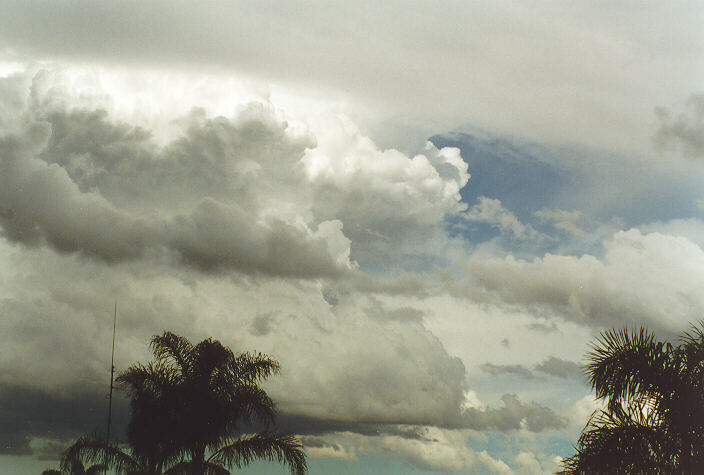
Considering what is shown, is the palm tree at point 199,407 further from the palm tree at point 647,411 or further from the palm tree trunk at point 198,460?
the palm tree at point 647,411

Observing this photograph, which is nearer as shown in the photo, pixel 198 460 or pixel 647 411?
pixel 647 411

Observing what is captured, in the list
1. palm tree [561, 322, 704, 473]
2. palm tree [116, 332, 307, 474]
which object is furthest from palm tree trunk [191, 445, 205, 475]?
palm tree [561, 322, 704, 473]

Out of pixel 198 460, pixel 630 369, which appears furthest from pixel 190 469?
pixel 630 369

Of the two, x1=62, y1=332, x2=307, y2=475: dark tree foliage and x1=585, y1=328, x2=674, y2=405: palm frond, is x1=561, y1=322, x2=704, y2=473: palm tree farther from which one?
x1=62, y1=332, x2=307, y2=475: dark tree foliage

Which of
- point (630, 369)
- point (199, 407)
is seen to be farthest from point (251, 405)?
point (630, 369)

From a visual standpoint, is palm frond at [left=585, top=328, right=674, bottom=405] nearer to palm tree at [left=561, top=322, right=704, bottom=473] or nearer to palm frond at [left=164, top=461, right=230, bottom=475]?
palm tree at [left=561, top=322, right=704, bottom=473]

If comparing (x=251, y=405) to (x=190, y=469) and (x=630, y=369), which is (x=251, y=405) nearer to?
(x=190, y=469)

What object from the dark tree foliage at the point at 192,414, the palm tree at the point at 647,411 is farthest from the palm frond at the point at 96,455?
the palm tree at the point at 647,411

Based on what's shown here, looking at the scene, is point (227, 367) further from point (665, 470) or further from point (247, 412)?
point (665, 470)

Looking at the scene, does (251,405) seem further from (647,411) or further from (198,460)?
A: (647,411)

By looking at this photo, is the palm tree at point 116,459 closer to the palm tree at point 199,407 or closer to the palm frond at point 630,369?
the palm tree at point 199,407

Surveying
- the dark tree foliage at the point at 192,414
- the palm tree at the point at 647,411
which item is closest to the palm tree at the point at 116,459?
the dark tree foliage at the point at 192,414

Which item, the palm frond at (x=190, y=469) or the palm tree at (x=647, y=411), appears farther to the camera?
the palm frond at (x=190, y=469)

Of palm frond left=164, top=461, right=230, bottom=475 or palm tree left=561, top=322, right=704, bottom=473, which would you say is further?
palm frond left=164, top=461, right=230, bottom=475
